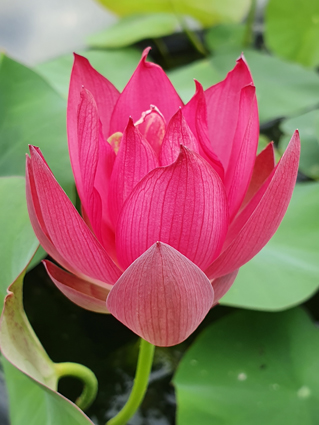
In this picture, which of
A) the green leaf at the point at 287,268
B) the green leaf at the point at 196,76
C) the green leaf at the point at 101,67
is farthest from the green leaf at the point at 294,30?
the green leaf at the point at 287,268

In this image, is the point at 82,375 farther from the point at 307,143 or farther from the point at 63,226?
the point at 307,143

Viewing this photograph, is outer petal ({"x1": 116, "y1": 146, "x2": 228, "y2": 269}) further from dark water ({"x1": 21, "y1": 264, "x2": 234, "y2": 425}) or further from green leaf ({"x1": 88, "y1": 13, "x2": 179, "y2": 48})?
green leaf ({"x1": 88, "y1": 13, "x2": 179, "y2": 48})

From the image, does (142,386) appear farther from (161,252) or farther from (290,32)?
(290,32)

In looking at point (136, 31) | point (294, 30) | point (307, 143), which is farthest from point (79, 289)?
point (294, 30)

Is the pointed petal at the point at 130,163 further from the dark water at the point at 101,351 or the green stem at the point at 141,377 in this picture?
the dark water at the point at 101,351

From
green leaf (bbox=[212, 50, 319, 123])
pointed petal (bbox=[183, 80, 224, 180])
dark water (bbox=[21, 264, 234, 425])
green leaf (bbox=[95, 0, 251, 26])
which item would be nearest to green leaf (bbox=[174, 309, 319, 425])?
dark water (bbox=[21, 264, 234, 425])

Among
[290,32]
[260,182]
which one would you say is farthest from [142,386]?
[290,32]
